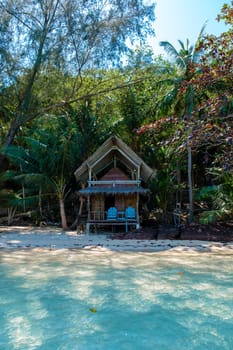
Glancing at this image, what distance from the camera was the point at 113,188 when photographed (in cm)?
1349

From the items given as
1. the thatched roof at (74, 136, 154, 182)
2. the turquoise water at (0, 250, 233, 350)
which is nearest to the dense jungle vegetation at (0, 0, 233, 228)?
the thatched roof at (74, 136, 154, 182)

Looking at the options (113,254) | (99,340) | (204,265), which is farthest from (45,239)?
(99,340)

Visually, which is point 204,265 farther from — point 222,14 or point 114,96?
point 114,96

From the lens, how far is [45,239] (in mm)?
12078

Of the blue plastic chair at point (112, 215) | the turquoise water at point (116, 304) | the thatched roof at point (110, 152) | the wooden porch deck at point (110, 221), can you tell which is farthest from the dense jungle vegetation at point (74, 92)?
the turquoise water at point (116, 304)

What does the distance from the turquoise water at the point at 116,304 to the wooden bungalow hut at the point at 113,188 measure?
504 cm

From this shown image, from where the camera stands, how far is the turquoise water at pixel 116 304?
4.04 meters

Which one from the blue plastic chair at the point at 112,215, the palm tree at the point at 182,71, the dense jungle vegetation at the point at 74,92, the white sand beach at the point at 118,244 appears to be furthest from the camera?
the palm tree at the point at 182,71

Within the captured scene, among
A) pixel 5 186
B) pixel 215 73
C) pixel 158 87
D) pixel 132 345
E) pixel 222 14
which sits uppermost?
pixel 158 87

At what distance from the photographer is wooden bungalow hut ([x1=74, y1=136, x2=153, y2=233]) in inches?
531

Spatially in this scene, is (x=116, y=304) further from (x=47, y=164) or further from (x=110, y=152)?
(x=47, y=164)

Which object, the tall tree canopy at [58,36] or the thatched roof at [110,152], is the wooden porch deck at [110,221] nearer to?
the thatched roof at [110,152]

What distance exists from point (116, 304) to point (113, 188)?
833 cm

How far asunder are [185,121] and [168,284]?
3238 mm
